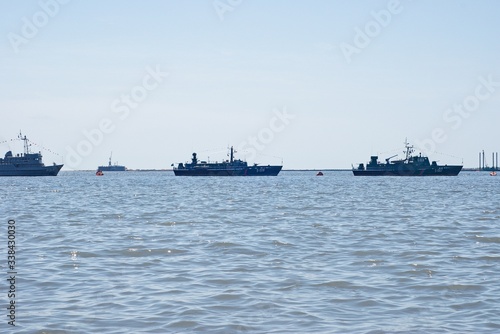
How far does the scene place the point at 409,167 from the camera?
180 meters

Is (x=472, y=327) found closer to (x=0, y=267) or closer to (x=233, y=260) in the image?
(x=233, y=260)

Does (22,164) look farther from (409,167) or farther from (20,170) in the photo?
(409,167)

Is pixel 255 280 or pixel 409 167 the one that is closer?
pixel 255 280


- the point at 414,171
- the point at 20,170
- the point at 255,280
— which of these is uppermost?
the point at 20,170

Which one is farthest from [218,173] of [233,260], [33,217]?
[233,260]

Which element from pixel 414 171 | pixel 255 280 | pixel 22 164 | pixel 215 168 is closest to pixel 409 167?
pixel 414 171

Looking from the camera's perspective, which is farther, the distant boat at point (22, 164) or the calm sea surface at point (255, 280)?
the distant boat at point (22, 164)

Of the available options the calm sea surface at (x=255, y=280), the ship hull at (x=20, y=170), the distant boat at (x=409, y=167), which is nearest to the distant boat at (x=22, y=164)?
the ship hull at (x=20, y=170)

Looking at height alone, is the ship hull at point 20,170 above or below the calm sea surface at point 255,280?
above

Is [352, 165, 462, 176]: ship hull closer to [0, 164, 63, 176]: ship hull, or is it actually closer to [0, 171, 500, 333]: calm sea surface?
[0, 164, 63, 176]: ship hull

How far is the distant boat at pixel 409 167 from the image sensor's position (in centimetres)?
18012

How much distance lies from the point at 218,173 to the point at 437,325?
612ft

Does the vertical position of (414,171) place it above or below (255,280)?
above

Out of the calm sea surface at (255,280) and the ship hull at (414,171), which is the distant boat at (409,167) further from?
the calm sea surface at (255,280)
